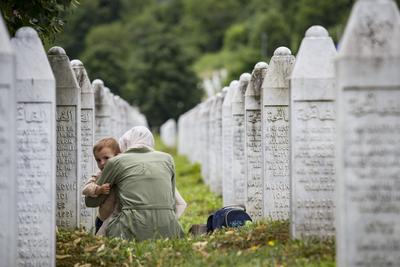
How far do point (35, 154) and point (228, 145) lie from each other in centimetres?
859

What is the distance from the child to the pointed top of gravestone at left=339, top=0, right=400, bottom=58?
4151mm

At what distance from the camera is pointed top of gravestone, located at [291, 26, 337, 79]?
962 centimetres

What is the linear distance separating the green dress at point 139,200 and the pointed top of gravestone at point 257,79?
2.91 metres

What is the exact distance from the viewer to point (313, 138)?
31.4 ft

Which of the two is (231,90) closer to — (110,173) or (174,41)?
(110,173)

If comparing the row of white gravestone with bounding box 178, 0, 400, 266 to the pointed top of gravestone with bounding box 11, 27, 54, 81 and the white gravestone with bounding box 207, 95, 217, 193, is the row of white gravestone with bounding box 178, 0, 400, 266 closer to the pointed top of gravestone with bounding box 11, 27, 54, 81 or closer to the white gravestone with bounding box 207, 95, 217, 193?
the pointed top of gravestone with bounding box 11, 27, 54, 81

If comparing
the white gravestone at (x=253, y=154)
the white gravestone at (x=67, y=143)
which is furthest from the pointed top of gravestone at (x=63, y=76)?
the white gravestone at (x=253, y=154)

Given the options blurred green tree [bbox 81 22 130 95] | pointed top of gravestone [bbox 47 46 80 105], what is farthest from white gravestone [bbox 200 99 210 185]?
blurred green tree [bbox 81 22 130 95]

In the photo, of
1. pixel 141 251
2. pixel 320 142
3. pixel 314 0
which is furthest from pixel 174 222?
pixel 314 0

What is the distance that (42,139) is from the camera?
9.05 metres

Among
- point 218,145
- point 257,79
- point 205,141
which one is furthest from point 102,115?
point 205,141

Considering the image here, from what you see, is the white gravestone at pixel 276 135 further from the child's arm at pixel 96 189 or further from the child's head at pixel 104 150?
the child's arm at pixel 96 189

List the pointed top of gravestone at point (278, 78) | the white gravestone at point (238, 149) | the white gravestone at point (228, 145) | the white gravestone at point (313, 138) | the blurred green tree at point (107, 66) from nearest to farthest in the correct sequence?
→ the white gravestone at point (313, 138) → the pointed top of gravestone at point (278, 78) → the white gravestone at point (238, 149) → the white gravestone at point (228, 145) → the blurred green tree at point (107, 66)

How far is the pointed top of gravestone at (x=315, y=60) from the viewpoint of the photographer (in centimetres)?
962
